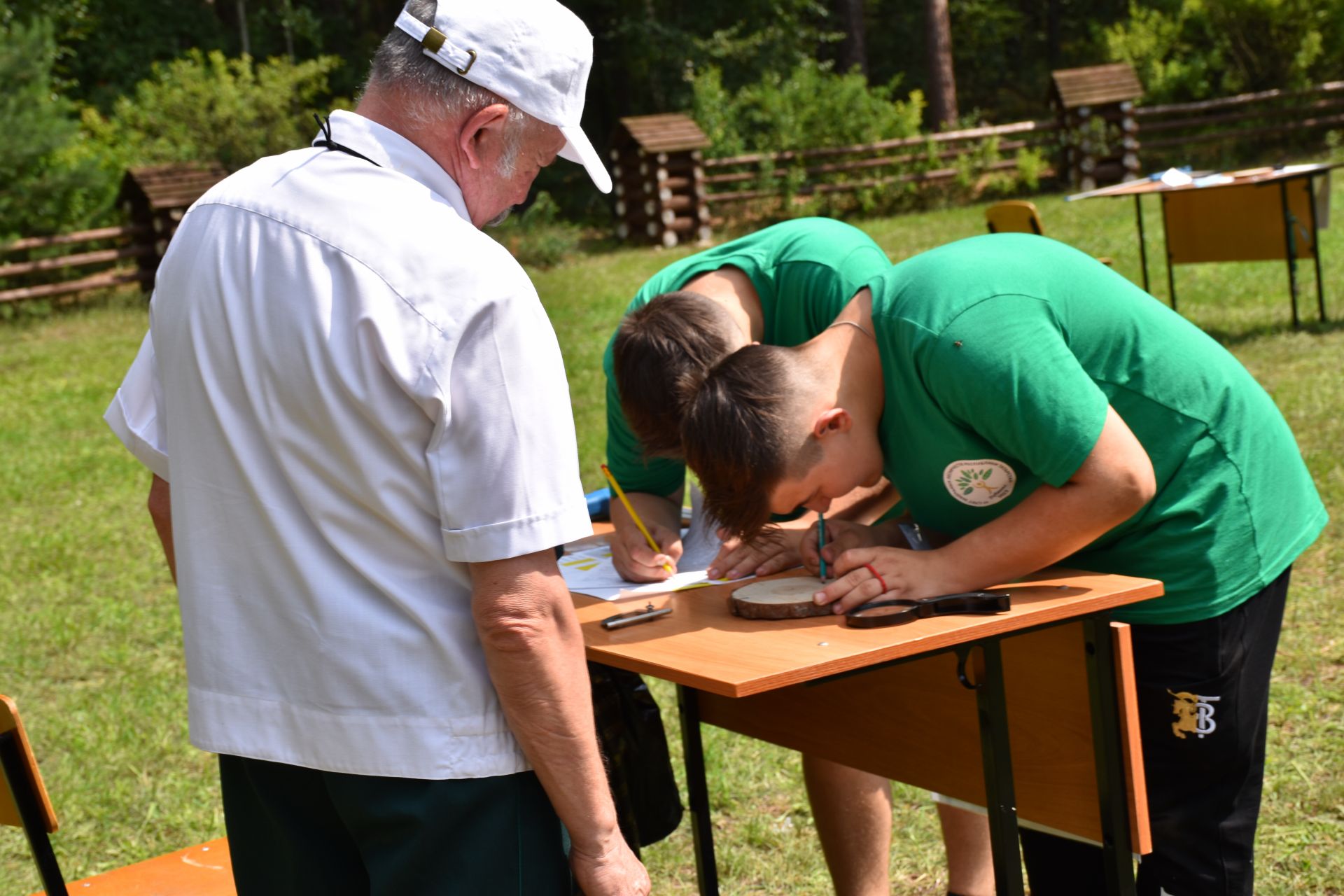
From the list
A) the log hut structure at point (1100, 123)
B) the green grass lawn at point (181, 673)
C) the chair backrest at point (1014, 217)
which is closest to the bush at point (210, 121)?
the green grass lawn at point (181, 673)

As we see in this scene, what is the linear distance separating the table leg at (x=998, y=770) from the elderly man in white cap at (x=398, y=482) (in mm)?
603

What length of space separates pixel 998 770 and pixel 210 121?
18.7 m

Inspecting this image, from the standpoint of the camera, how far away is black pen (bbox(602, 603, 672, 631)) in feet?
6.85

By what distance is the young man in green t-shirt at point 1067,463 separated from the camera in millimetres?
1831

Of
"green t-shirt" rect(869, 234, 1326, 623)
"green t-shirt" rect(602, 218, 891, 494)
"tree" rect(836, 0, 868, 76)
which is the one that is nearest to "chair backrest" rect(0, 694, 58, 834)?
"green t-shirt" rect(602, 218, 891, 494)

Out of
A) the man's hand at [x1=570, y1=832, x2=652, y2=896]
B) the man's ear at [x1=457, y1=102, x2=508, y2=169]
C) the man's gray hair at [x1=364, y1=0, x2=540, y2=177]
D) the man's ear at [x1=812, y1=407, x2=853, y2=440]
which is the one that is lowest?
the man's hand at [x1=570, y1=832, x2=652, y2=896]

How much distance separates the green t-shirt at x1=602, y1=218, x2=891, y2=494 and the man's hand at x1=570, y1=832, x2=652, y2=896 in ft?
3.68

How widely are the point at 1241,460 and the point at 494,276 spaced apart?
1.24 metres

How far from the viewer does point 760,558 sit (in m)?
2.37

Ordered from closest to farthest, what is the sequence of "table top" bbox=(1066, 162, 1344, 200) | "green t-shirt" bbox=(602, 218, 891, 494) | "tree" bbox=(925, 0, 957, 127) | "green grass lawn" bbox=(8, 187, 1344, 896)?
"green t-shirt" bbox=(602, 218, 891, 494) < "green grass lawn" bbox=(8, 187, 1344, 896) < "table top" bbox=(1066, 162, 1344, 200) < "tree" bbox=(925, 0, 957, 127)

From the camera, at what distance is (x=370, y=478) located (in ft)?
4.95

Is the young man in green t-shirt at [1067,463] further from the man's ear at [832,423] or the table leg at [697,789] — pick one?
the table leg at [697,789]

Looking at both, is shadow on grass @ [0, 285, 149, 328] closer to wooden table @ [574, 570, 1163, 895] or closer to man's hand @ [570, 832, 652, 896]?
wooden table @ [574, 570, 1163, 895]

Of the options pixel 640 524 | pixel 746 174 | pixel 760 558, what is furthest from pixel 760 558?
pixel 746 174
